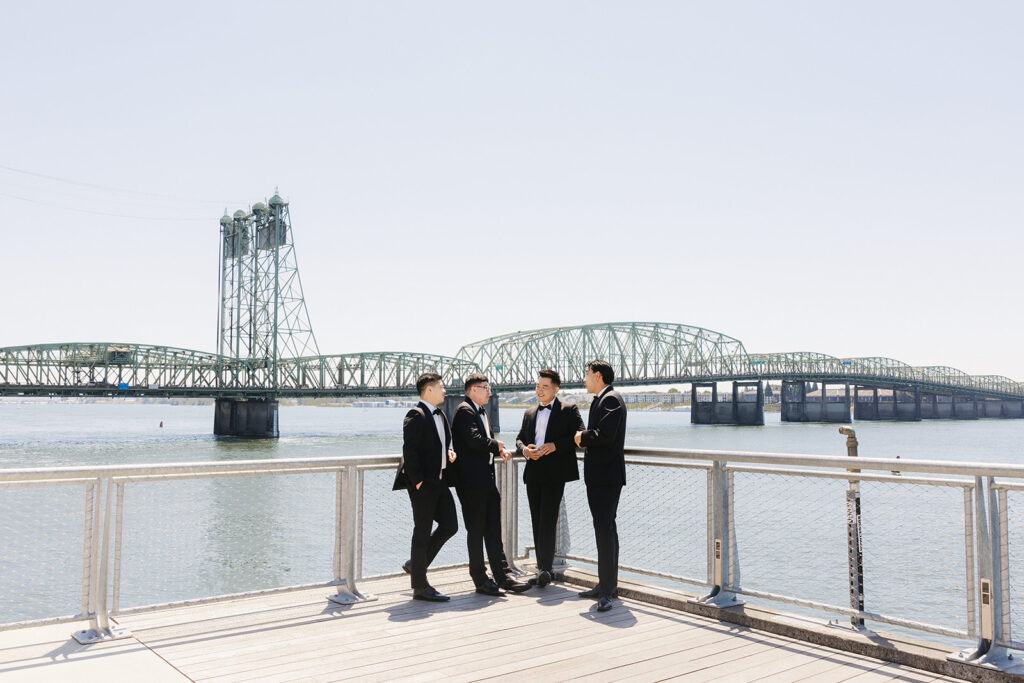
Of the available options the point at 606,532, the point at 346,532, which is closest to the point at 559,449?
the point at 606,532

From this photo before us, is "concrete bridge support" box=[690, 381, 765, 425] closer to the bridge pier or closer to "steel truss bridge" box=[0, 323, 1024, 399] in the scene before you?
"steel truss bridge" box=[0, 323, 1024, 399]

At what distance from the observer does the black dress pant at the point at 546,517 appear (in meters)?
7.37

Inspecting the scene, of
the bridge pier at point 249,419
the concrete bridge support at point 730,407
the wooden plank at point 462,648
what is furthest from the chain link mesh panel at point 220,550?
the concrete bridge support at point 730,407

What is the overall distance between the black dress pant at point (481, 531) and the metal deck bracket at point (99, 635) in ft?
9.02

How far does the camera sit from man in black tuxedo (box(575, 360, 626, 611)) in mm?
Answer: 6629

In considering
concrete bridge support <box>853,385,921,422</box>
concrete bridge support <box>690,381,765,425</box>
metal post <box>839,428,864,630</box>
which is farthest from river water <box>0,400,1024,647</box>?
concrete bridge support <box>853,385,921,422</box>

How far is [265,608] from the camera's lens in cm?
646

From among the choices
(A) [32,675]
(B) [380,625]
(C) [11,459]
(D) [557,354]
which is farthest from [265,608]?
(D) [557,354]

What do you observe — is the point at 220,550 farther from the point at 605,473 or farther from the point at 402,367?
the point at 402,367

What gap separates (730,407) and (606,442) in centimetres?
13130

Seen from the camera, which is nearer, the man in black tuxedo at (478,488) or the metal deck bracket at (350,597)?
the metal deck bracket at (350,597)

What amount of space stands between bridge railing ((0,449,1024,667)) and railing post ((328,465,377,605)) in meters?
0.01

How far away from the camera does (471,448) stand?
708 centimetres

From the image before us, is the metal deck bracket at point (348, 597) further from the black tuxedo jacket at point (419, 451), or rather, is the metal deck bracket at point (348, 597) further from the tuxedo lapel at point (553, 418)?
the tuxedo lapel at point (553, 418)
